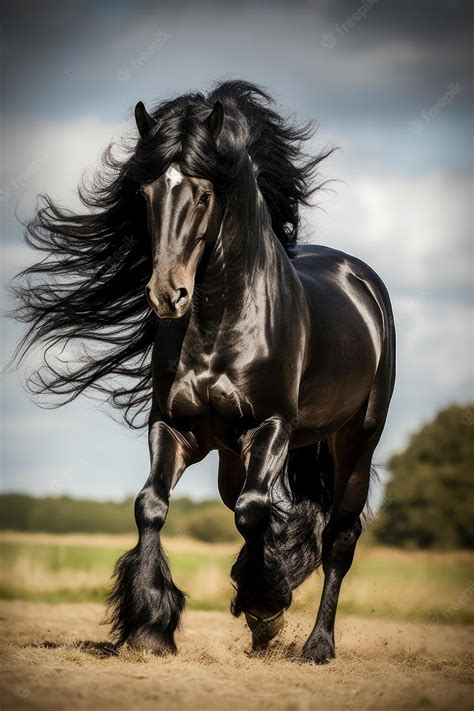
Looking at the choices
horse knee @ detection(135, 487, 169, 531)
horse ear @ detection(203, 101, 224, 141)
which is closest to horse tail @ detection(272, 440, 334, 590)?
horse knee @ detection(135, 487, 169, 531)

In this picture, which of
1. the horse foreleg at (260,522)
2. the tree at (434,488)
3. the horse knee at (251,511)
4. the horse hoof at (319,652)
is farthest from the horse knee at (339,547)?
the tree at (434,488)

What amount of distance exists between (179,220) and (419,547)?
26.3 m

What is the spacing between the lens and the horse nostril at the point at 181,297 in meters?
5.39

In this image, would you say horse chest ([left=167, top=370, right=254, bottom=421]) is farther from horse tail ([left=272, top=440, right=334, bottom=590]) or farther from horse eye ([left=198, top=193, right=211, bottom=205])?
horse tail ([left=272, top=440, right=334, bottom=590])

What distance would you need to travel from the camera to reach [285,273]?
254 inches

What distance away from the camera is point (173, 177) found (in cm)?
564

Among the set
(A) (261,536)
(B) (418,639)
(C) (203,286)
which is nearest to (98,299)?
(C) (203,286)

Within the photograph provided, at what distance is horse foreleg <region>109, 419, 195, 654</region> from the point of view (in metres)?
5.73

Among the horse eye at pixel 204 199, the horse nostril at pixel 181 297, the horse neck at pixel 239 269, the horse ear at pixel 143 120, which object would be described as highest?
the horse ear at pixel 143 120

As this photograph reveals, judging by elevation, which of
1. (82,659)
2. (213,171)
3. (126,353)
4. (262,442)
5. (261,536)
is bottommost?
(82,659)

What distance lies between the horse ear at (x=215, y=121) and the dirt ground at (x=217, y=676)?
2660 millimetres

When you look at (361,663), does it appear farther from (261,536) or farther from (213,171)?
(213,171)

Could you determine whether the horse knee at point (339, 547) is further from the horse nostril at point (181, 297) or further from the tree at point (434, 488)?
the tree at point (434, 488)

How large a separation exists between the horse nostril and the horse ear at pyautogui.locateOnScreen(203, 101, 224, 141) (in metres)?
0.93
